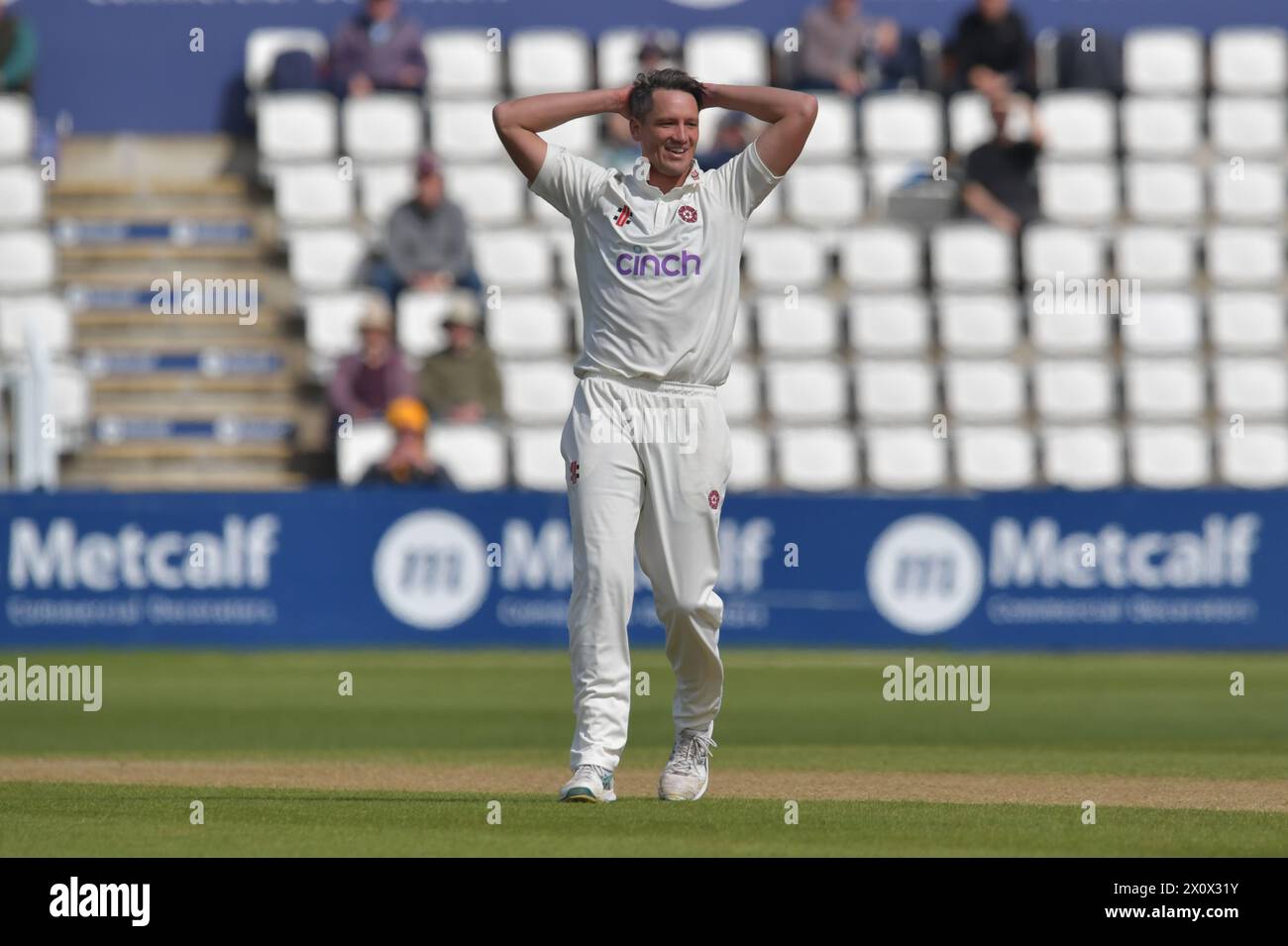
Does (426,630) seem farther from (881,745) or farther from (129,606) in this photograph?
(881,745)

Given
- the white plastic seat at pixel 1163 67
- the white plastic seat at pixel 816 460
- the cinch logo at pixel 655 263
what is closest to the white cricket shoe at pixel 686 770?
the cinch logo at pixel 655 263

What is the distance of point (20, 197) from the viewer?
75.9 ft

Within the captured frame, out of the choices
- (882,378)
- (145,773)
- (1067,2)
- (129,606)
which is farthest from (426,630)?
(1067,2)

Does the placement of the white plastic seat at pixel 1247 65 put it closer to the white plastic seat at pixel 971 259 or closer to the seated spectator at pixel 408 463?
the white plastic seat at pixel 971 259

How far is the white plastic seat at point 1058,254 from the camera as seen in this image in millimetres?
22406

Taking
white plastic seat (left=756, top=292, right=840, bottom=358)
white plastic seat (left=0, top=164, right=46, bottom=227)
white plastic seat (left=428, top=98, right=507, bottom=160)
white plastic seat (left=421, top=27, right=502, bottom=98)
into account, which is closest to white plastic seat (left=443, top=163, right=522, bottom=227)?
white plastic seat (left=428, top=98, right=507, bottom=160)

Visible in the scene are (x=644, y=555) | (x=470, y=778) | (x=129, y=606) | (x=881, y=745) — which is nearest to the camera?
(x=644, y=555)

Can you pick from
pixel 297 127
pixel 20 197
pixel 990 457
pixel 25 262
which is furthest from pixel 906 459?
pixel 20 197

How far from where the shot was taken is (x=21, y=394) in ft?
61.7

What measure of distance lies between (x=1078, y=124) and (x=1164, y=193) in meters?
1.14

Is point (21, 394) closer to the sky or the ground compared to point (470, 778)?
closer to the sky

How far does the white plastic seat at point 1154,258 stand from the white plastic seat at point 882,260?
2.08m

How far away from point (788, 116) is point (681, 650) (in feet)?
6.61

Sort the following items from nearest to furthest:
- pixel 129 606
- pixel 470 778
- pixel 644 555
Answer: pixel 644 555 < pixel 470 778 < pixel 129 606
